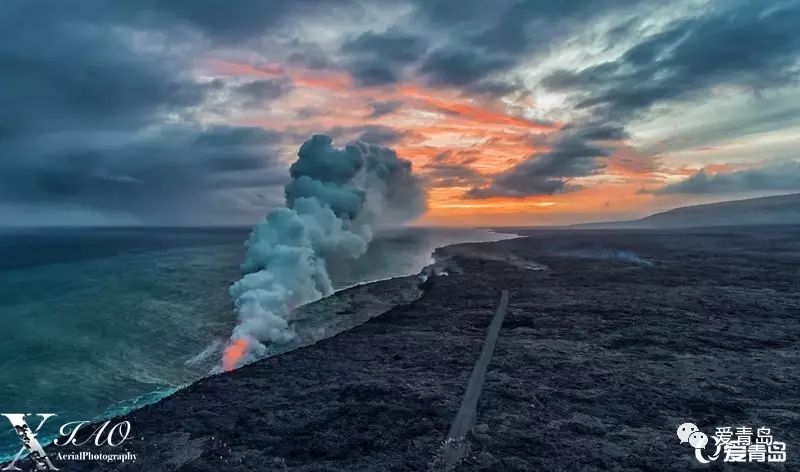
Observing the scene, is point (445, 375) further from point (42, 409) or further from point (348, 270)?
point (348, 270)

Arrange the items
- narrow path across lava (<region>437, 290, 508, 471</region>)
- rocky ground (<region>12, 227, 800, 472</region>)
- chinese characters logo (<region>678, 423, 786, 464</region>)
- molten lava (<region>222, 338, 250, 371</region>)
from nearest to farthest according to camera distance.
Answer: chinese characters logo (<region>678, 423, 786, 464</region>)
narrow path across lava (<region>437, 290, 508, 471</region>)
rocky ground (<region>12, 227, 800, 472</region>)
molten lava (<region>222, 338, 250, 371</region>)

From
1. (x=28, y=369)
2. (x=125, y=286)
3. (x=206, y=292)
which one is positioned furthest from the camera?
(x=125, y=286)

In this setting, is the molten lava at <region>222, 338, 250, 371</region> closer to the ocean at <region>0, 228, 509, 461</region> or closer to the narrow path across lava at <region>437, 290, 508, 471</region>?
the ocean at <region>0, 228, 509, 461</region>

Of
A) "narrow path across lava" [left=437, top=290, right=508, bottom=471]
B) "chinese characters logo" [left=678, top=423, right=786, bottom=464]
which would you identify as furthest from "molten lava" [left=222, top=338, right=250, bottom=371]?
"chinese characters logo" [left=678, top=423, right=786, bottom=464]

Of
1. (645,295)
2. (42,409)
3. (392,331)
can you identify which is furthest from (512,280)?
(42,409)

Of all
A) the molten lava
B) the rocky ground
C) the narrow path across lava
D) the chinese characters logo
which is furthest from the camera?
the molten lava

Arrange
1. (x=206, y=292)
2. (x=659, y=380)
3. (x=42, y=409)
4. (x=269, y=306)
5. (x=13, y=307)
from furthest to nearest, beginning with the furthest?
(x=206, y=292) → (x=13, y=307) → (x=269, y=306) → (x=42, y=409) → (x=659, y=380)

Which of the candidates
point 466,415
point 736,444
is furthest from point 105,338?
point 736,444
